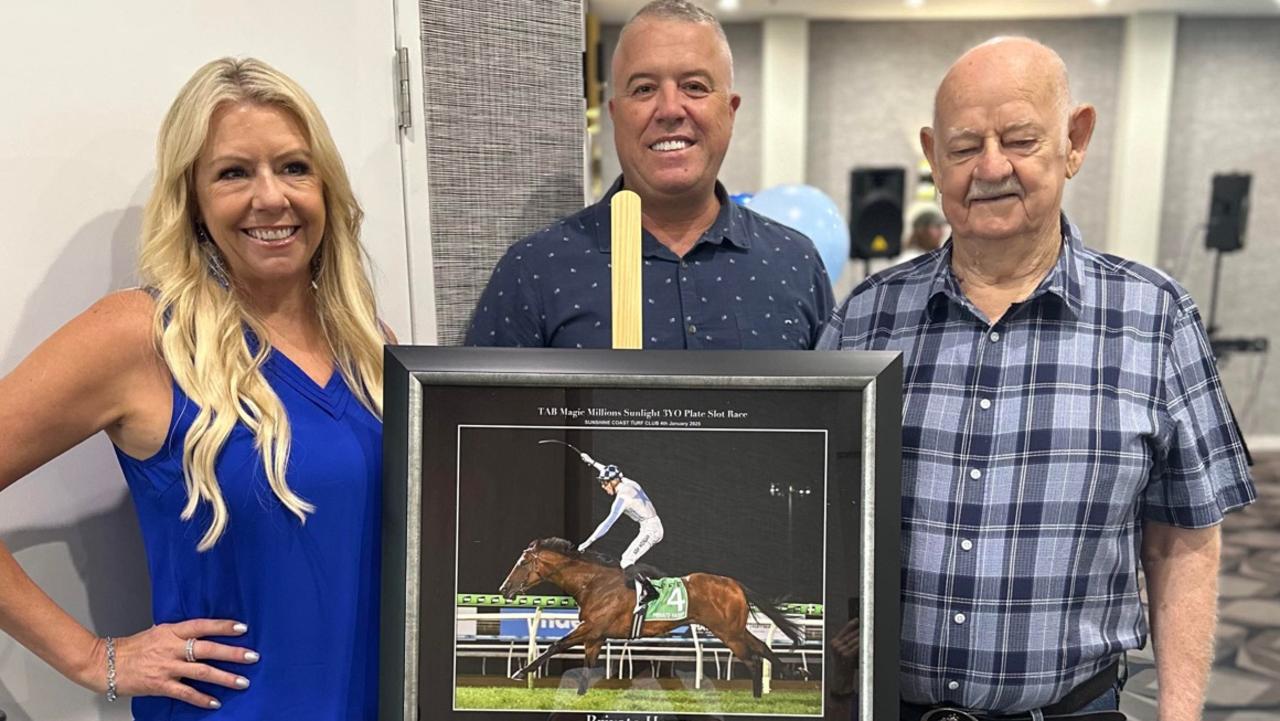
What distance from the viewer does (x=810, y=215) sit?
371 cm

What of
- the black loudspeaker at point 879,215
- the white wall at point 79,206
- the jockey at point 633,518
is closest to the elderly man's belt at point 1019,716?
the jockey at point 633,518

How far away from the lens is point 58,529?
150 centimetres

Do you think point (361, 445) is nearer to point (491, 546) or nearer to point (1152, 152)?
point (491, 546)

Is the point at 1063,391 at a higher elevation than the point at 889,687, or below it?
higher

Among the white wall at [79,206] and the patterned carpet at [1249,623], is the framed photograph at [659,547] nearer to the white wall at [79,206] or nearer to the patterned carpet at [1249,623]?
the white wall at [79,206]

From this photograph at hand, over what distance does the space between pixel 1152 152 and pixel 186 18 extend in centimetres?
821

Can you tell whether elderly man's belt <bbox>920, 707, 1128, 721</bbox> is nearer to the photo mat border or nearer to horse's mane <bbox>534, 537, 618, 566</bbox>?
the photo mat border

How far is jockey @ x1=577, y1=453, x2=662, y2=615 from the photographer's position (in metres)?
1.15

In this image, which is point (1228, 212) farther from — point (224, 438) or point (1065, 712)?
point (224, 438)

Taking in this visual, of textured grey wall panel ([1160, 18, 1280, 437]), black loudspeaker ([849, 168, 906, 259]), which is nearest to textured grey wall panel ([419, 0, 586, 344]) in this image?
black loudspeaker ([849, 168, 906, 259])

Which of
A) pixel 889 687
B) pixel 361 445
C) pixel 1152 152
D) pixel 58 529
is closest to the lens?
pixel 889 687

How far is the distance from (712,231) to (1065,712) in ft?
3.04

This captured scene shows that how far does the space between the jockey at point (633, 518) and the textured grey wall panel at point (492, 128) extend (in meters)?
0.82

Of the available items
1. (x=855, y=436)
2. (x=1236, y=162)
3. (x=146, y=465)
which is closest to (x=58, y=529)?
(x=146, y=465)
